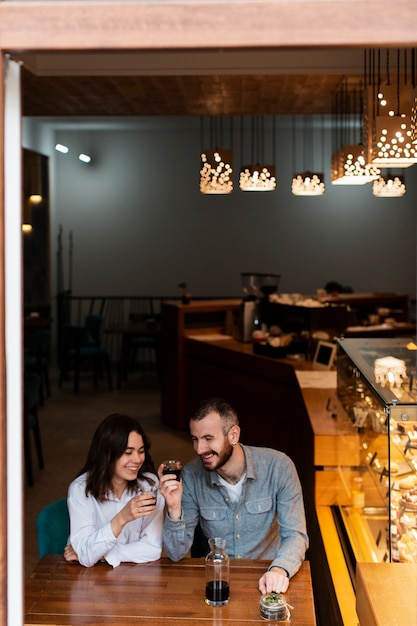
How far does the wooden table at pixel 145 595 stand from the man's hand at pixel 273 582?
25mm

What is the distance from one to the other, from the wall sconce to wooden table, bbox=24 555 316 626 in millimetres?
847

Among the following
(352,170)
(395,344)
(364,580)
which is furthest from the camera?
(352,170)

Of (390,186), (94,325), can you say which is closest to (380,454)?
(390,186)

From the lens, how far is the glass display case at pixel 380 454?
266 cm

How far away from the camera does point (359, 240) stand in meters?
12.1

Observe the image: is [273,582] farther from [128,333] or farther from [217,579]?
[128,333]

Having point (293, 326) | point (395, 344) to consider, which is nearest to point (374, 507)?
point (395, 344)

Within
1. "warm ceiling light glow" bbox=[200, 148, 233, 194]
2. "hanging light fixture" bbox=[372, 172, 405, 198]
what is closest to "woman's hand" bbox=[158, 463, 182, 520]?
"warm ceiling light glow" bbox=[200, 148, 233, 194]

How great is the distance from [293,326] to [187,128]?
615cm

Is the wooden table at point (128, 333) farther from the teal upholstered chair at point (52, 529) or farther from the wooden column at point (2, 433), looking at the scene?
the wooden column at point (2, 433)

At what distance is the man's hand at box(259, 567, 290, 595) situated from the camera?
2273 millimetres

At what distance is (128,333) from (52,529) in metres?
6.92

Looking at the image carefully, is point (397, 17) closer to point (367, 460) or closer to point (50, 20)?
point (50, 20)

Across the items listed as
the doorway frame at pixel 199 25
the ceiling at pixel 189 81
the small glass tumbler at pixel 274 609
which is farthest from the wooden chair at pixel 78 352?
the doorway frame at pixel 199 25
